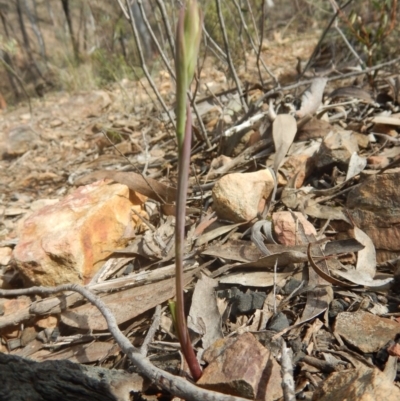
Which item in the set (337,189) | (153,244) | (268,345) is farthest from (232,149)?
(268,345)

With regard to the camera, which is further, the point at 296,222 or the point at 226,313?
the point at 296,222

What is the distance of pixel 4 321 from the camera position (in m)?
1.23

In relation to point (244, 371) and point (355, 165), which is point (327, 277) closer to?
point (244, 371)

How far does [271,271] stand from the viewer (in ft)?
4.00

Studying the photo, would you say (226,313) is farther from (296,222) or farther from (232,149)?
(232,149)

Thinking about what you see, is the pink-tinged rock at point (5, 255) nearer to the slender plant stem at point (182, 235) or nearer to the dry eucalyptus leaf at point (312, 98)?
the slender plant stem at point (182, 235)

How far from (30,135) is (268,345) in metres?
3.02

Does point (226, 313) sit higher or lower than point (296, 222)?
lower

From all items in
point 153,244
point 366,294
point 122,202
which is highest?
point 122,202

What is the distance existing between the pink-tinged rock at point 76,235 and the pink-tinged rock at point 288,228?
1.74 ft

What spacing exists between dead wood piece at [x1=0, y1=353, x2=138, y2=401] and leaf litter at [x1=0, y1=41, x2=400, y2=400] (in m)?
0.15

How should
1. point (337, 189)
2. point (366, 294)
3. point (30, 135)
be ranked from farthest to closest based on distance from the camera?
point (30, 135) < point (337, 189) < point (366, 294)

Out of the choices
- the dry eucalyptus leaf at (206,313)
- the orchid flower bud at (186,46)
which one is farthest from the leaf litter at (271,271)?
the orchid flower bud at (186,46)

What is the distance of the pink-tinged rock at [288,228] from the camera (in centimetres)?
128
